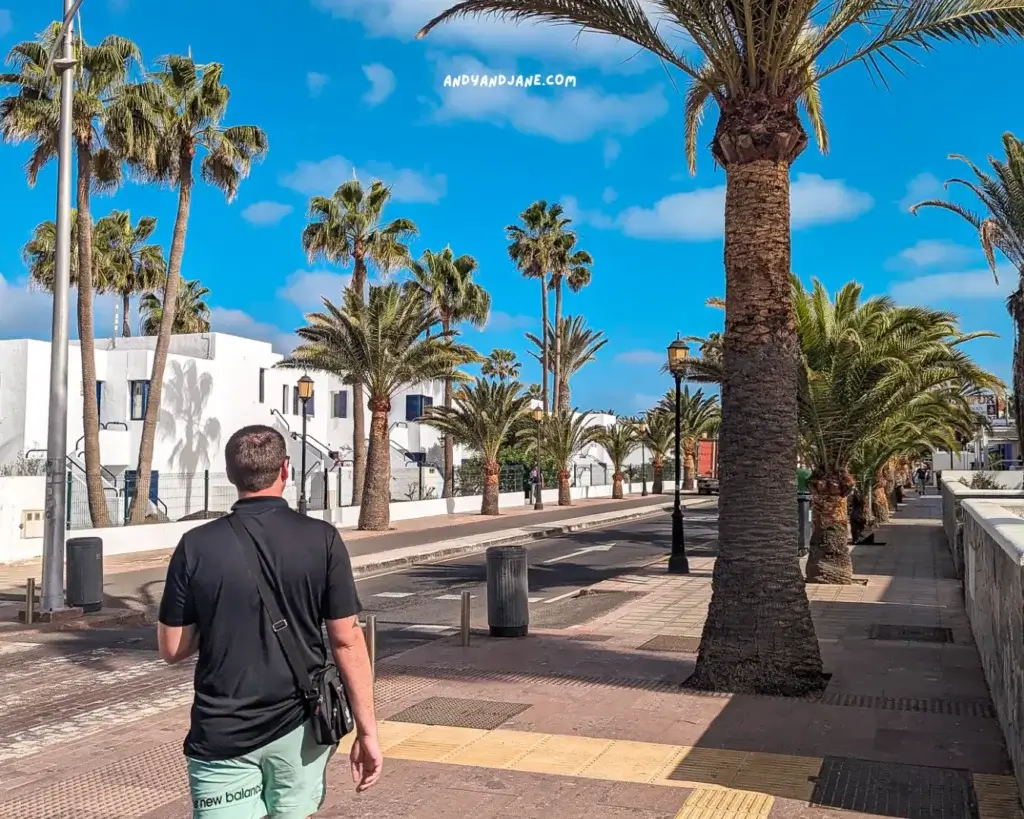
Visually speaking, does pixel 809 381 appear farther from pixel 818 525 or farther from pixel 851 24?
pixel 851 24

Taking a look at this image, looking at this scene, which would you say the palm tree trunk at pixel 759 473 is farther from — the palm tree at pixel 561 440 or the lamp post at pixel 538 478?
the palm tree at pixel 561 440

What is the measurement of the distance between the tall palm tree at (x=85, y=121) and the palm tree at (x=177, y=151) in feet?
3.01

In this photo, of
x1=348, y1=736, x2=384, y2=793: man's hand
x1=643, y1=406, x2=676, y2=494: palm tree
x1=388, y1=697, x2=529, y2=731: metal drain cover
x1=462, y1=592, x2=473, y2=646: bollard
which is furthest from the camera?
x1=643, y1=406, x2=676, y2=494: palm tree

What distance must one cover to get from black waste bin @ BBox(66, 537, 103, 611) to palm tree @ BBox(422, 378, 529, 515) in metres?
24.3

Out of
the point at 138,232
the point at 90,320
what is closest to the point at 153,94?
the point at 90,320

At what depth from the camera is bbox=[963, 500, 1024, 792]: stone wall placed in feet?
18.2

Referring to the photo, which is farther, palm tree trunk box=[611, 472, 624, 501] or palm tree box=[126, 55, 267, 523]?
palm tree trunk box=[611, 472, 624, 501]

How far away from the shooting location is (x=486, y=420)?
38.1m

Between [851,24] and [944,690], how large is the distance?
19.3ft

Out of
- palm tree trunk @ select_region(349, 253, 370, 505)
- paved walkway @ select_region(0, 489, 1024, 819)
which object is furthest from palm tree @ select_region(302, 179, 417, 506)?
paved walkway @ select_region(0, 489, 1024, 819)

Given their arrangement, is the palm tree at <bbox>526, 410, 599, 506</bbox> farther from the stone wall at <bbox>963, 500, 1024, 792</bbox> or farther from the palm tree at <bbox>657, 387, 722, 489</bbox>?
the stone wall at <bbox>963, 500, 1024, 792</bbox>

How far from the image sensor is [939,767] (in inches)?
246

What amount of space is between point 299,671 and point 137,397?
1492 inches

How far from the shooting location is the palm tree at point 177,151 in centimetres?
2592
